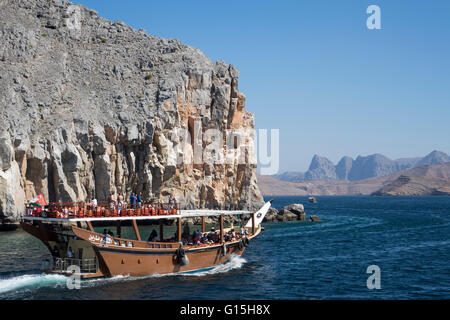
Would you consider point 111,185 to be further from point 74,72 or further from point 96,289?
point 96,289

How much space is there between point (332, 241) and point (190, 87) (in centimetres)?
3343

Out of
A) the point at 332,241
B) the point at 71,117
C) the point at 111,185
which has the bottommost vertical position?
the point at 332,241

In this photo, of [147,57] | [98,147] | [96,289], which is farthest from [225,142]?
[96,289]

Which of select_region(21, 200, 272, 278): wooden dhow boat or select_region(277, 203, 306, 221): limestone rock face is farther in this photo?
select_region(277, 203, 306, 221): limestone rock face

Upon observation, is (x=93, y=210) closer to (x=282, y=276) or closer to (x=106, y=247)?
(x=106, y=247)

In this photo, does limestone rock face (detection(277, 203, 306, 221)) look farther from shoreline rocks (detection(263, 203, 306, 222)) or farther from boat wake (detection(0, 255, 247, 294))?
boat wake (detection(0, 255, 247, 294))

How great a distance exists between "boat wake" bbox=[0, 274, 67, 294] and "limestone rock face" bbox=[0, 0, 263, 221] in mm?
24801

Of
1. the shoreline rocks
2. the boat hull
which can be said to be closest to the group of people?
the boat hull

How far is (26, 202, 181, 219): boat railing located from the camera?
26250 mm

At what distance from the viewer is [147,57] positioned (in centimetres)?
7225

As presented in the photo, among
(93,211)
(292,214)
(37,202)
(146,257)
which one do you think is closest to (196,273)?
(146,257)

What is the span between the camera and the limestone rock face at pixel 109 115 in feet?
176
